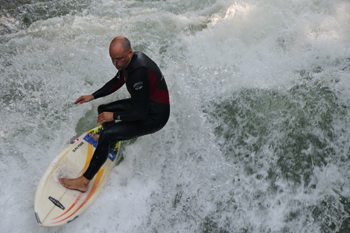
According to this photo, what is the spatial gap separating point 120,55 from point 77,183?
162cm

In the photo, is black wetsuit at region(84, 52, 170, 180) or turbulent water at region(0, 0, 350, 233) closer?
black wetsuit at region(84, 52, 170, 180)

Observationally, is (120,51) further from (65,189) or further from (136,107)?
(65,189)

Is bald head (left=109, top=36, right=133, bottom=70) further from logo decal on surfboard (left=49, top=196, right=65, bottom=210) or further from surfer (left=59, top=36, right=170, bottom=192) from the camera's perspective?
logo decal on surfboard (left=49, top=196, right=65, bottom=210)

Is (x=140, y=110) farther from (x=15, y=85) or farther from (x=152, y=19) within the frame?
(x=152, y=19)

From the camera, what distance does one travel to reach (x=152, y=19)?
7000 mm

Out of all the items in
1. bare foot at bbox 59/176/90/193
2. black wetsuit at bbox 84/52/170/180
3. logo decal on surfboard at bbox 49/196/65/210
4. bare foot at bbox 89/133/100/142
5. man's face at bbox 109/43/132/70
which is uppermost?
man's face at bbox 109/43/132/70

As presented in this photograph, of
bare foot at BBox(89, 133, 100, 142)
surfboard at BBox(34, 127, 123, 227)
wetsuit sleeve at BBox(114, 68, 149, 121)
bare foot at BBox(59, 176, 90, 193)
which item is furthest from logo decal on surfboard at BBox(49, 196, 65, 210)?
wetsuit sleeve at BBox(114, 68, 149, 121)

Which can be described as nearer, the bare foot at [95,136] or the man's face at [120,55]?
the man's face at [120,55]

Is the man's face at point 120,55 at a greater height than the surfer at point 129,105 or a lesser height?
greater

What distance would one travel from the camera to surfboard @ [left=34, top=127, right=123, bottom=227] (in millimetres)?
4684

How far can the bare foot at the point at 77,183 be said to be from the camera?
15.9 ft

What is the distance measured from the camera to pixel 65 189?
4887mm

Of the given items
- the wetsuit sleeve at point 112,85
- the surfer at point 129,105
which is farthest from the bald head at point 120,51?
the wetsuit sleeve at point 112,85

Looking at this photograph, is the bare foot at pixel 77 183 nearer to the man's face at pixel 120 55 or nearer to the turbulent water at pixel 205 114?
the turbulent water at pixel 205 114
